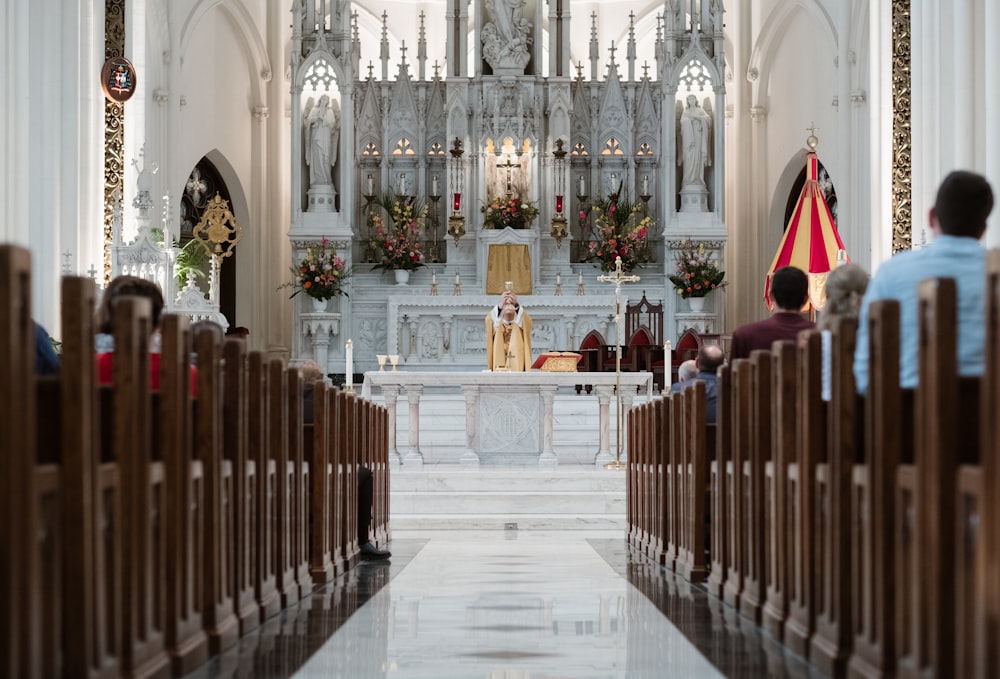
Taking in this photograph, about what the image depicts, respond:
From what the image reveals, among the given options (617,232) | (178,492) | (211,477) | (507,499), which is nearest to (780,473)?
(211,477)

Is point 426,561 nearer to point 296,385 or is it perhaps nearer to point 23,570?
point 296,385

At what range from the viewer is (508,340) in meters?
13.9

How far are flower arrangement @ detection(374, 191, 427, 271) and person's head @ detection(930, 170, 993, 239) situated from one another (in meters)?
15.9

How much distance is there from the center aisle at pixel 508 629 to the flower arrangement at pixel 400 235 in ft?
38.9

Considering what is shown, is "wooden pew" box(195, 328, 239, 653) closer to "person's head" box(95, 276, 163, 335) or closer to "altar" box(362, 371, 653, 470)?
"person's head" box(95, 276, 163, 335)

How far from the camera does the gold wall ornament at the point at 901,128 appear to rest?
1430 centimetres

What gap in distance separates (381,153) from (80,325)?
1761 centimetres

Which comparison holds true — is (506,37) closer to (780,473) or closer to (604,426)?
(604,426)

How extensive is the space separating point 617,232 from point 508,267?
1.49m

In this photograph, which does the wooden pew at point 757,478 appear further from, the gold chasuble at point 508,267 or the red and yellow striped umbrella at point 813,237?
the gold chasuble at point 508,267

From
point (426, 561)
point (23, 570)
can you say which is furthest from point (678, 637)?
point (426, 561)

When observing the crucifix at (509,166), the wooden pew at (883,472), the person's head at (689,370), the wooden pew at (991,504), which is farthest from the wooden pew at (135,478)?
the crucifix at (509,166)

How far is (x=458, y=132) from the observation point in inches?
801

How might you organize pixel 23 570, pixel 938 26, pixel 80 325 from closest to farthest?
pixel 23 570, pixel 80 325, pixel 938 26
